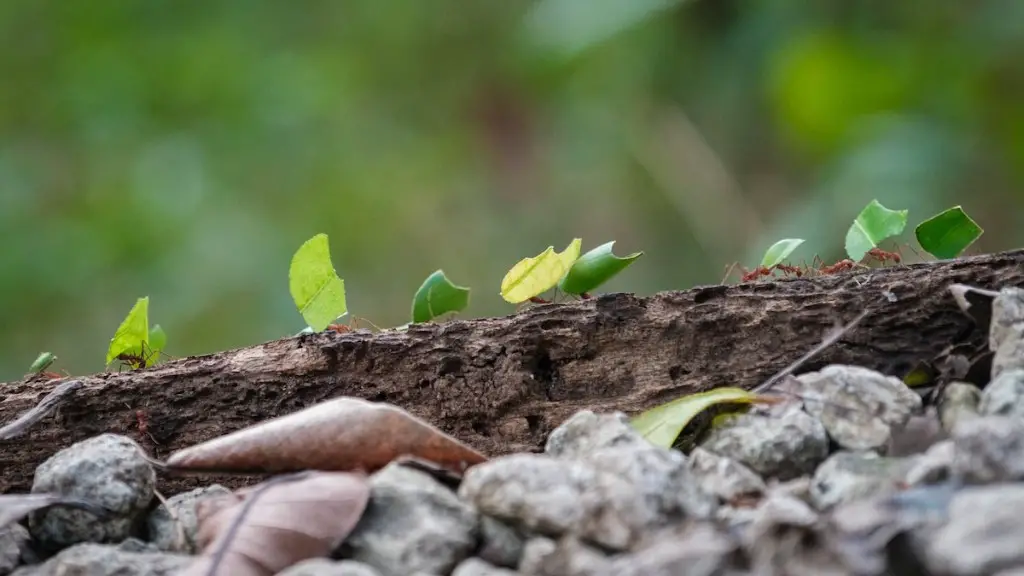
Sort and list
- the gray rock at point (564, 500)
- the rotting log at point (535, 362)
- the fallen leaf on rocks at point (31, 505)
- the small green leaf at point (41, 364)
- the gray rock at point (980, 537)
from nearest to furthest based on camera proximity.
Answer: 1. the gray rock at point (980, 537)
2. the gray rock at point (564, 500)
3. the fallen leaf on rocks at point (31, 505)
4. the rotting log at point (535, 362)
5. the small green leaf at point (41, 364)

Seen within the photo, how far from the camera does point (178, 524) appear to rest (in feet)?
2.52

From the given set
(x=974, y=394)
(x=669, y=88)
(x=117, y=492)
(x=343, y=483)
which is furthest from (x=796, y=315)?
(x=669, y=88)

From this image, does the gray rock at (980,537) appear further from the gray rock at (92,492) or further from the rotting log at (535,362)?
the gray rock at (92,492)

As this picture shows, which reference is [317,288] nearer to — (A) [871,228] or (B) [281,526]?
(B) [281,526]

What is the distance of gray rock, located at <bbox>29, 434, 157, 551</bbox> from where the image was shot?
764 mm

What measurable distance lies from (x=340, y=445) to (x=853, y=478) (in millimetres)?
350

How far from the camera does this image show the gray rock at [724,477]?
2.25 ft

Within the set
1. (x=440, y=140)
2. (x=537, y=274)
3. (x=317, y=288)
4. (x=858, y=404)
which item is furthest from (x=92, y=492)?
(x=440, y=140)

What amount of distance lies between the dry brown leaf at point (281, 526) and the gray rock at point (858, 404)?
1.09 feet

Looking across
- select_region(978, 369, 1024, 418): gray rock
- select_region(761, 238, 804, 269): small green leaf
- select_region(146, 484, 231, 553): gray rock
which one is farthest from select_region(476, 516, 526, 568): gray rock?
select_region(761, 238, 804, 269): small green leaf

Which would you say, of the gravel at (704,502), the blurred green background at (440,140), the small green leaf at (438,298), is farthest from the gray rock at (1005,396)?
the blurred green background at (440,140)

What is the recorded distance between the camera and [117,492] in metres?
0.77

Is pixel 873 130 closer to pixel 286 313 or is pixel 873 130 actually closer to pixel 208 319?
pixel 286 313

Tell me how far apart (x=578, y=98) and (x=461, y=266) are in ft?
2.74
